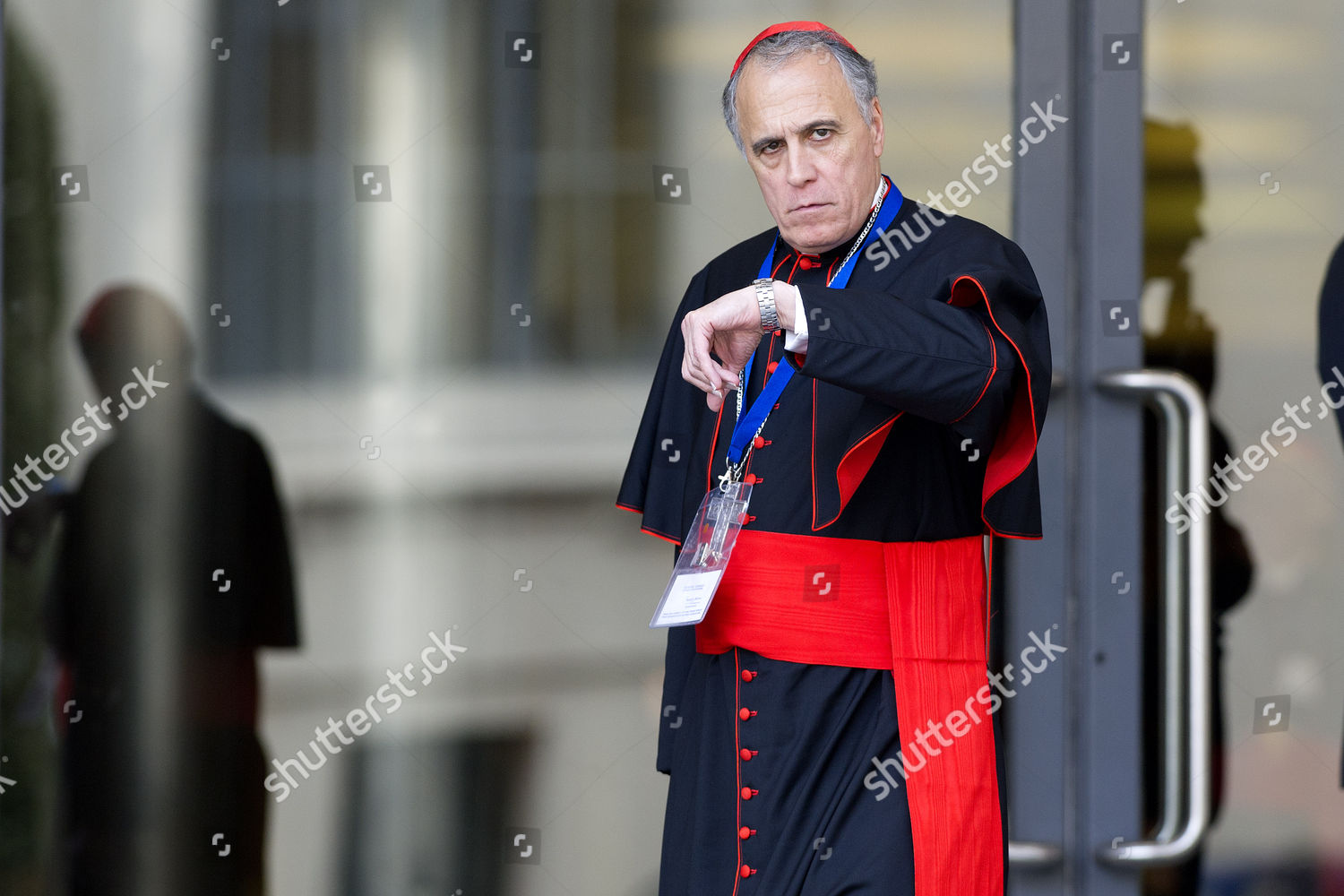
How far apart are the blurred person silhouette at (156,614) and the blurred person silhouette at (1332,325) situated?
7.09 ft

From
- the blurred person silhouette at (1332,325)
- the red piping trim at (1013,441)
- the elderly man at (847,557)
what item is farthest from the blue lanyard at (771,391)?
the blurred person silhouette at (1332,325)

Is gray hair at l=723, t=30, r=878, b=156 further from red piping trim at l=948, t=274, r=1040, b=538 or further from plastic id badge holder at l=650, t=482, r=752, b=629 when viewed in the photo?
plastic id badge holder at l=650, t=482, r=752, b=629

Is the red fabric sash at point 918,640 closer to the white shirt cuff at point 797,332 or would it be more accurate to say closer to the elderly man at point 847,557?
the elderly man at point 847,557

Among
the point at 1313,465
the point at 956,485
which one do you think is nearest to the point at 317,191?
the point at 956,485

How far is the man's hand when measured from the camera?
5.26 ft

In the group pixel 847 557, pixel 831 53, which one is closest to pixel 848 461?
pixel 847 557

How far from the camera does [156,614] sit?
2828mm

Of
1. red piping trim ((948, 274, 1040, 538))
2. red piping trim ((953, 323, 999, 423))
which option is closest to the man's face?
red piping trim ((948, 274, 1040, 538))

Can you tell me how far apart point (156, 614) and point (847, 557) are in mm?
1641

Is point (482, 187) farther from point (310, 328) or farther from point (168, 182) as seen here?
point (168, 182)

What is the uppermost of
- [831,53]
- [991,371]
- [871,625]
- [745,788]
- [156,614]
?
[831,53]

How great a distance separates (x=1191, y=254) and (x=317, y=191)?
5.88ft

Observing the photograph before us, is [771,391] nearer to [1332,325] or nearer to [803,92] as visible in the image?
[803,92]

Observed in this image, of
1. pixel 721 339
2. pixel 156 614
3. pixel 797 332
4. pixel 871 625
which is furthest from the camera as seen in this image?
pixel 156 614
